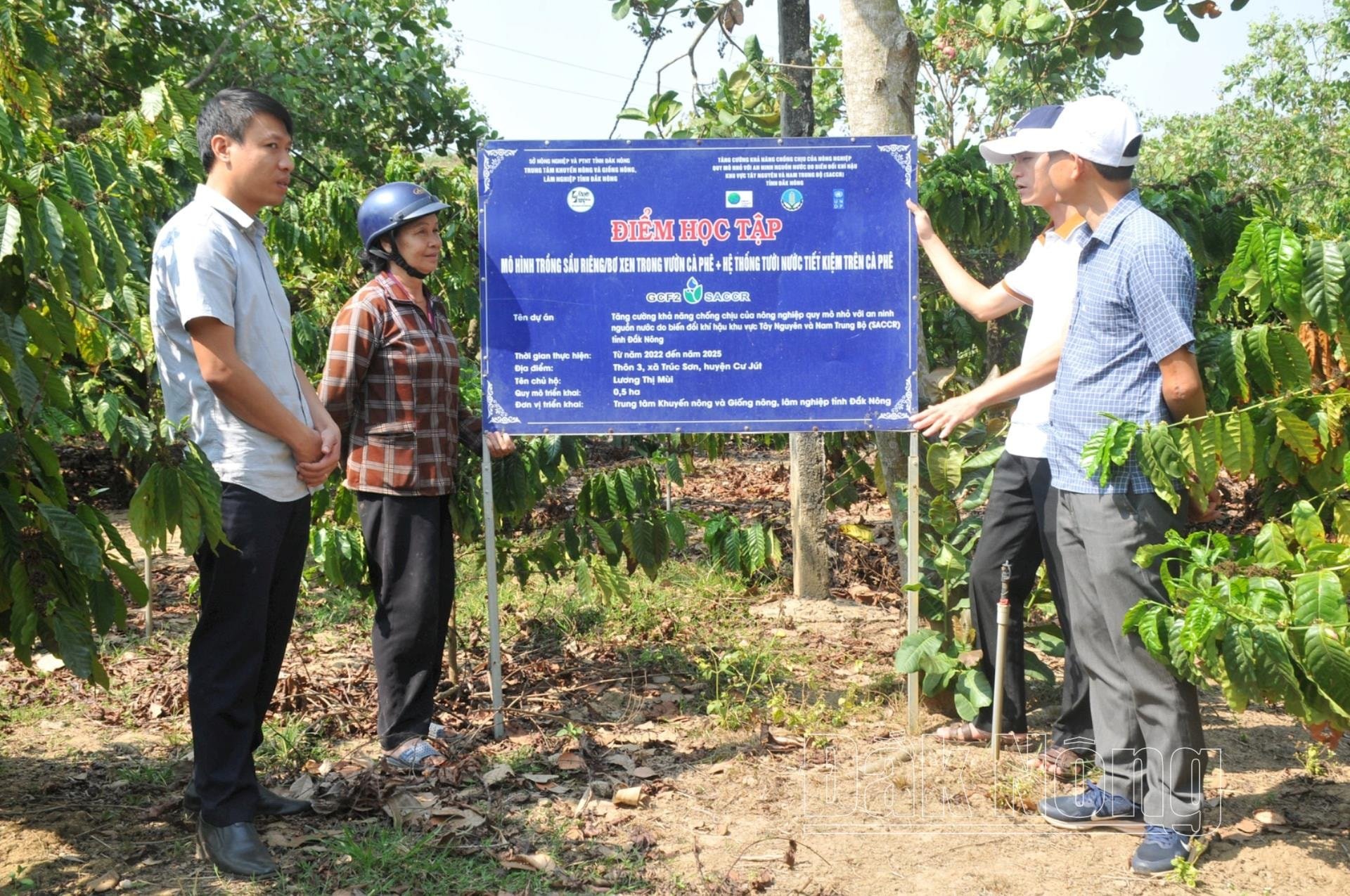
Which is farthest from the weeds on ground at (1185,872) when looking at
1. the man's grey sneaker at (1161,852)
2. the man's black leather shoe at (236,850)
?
the man's black leather shoe at (236,850)

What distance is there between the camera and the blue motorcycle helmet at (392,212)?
391cm

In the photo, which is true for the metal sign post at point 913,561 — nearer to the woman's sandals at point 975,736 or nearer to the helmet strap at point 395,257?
the woman's sandals at point 975,736

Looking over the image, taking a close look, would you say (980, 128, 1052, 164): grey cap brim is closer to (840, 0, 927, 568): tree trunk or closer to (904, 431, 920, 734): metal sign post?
(904, 431, 920, 734): metal sign post

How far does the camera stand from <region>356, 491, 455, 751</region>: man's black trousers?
12.9 feet

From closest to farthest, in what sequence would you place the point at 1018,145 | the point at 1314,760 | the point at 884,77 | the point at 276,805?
1. the point at 1018,145
2. the point at 276,805
3. the point at 1314,760
4. the point at 884,77

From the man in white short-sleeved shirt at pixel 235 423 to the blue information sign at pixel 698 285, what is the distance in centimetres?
87

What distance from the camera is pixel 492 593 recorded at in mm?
4219

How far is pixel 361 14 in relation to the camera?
9844mm

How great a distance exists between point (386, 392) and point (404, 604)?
2.29 ft

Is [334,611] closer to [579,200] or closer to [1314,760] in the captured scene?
[579,200]

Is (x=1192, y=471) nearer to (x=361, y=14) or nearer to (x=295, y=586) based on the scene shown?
(x=295, y=586)

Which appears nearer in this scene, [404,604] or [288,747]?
[404,604]

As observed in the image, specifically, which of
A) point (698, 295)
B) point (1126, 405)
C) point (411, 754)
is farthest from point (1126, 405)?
point (411, 754)

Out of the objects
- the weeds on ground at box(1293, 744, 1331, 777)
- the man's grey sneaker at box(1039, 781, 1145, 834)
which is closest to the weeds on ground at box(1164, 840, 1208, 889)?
the man's grey sneaker at box(1039, 781, 1145, 834)
